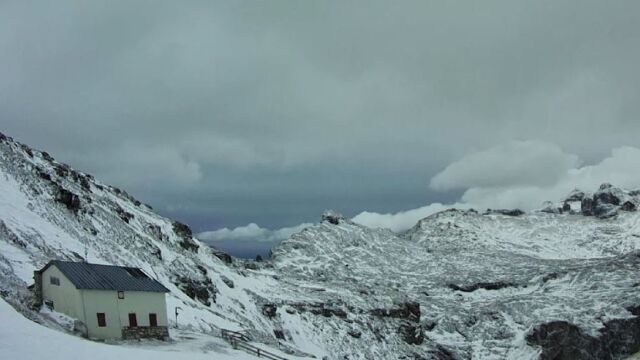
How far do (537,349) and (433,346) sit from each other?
73.2ft

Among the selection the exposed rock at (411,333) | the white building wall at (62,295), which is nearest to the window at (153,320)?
the white building wall at (62,295)

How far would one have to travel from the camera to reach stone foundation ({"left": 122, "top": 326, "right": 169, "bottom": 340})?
45.8m

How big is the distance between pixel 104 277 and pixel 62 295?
120 inches

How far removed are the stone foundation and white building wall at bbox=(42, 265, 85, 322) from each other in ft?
11.4

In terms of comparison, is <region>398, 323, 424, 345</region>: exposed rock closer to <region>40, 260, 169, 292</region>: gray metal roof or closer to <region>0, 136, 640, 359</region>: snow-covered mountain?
<region>0, 136, 640, 359</region>: snow-covered mountain

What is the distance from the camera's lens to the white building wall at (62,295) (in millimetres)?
43781

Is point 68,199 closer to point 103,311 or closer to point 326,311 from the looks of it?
point 103,311

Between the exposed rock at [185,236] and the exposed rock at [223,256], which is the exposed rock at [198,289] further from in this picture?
the exposed rock at [223,256]

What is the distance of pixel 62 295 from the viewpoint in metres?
44.9

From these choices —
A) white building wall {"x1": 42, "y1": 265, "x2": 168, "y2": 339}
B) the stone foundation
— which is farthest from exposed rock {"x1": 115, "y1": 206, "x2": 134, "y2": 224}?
white building wall {"x1": 42, "y1": 265, "x2": 168, "y2": 339}

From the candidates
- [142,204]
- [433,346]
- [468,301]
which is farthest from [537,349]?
[142,204]

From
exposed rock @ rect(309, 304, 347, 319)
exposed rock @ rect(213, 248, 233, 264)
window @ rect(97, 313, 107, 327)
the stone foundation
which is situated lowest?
exposed rock @ rect(309, 304, 347, 319)

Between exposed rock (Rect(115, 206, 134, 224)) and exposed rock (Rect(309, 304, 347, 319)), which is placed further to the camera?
exposed rock (Rect(309, 304, 347, 319))

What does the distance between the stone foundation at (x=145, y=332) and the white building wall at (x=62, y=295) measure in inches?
137
